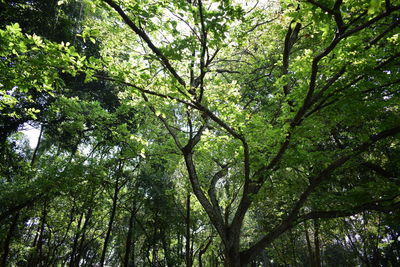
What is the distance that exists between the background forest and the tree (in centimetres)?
4

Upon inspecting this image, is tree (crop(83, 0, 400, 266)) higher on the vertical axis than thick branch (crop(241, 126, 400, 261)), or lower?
higher

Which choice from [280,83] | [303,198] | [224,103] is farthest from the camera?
[303,198]

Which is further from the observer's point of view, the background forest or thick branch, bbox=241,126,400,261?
thick branch, bbox=241,126,400,261

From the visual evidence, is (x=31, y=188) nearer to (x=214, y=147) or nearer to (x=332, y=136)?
(x=214, y=147)

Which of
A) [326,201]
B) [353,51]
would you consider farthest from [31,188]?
[353,51]

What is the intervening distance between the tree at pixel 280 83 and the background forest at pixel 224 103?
0.04 meters

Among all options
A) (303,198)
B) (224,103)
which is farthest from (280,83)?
(303,198)

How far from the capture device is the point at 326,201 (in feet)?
22.8

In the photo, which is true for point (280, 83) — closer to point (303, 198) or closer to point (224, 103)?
point (224, 103)

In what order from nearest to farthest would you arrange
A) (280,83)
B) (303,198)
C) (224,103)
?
1. (224,103)
2. (280,83)
3. (303,198)

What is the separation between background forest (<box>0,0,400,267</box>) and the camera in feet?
12.3

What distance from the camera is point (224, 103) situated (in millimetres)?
5074

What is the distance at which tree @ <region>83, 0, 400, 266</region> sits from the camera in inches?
141

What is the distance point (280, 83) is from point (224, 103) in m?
1.50
